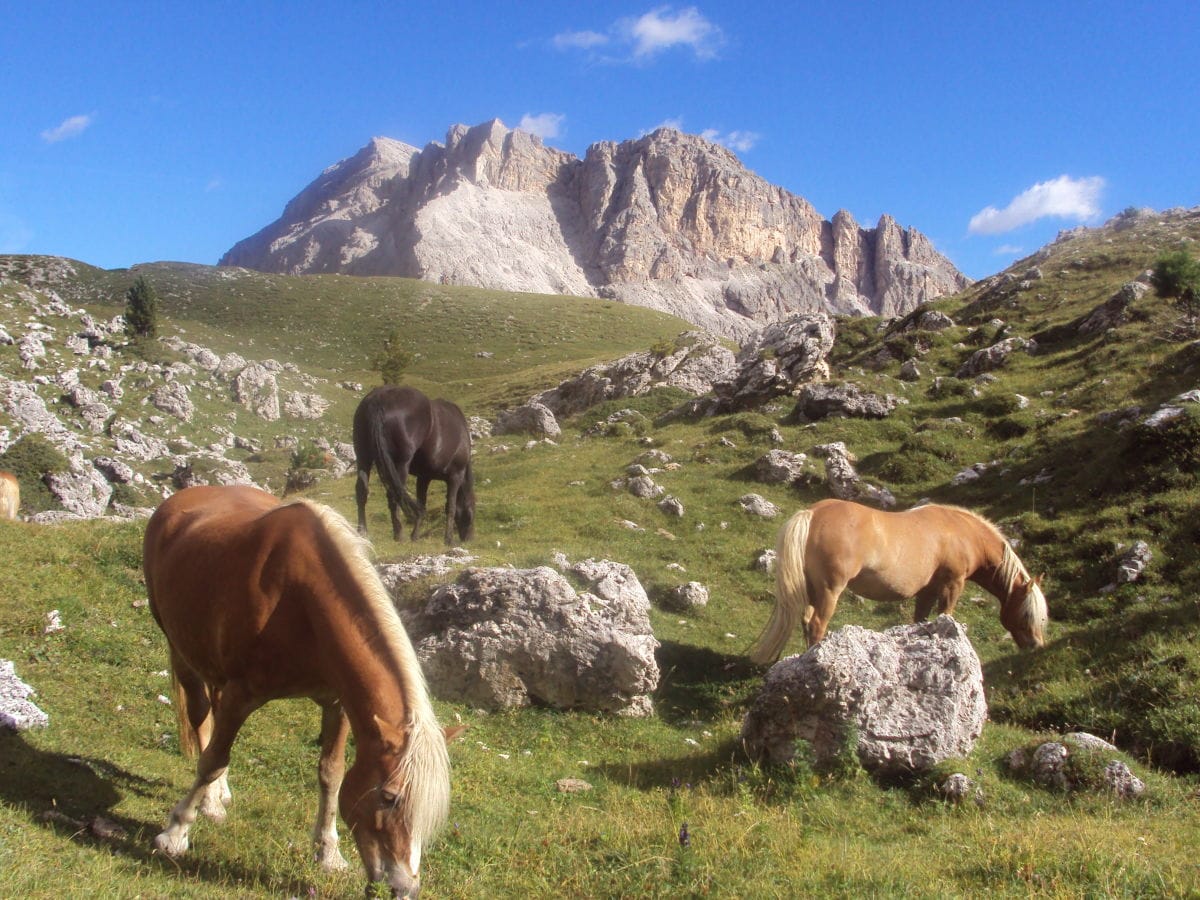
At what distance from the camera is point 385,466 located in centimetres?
1270

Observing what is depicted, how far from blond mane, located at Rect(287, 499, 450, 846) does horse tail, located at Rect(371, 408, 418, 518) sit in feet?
26.2

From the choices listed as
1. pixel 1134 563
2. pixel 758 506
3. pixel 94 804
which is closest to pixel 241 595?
pixel 94 804

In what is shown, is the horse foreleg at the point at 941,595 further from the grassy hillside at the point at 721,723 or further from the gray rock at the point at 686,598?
the gray rock at the point at 686,598

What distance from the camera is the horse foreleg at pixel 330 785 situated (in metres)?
4.77

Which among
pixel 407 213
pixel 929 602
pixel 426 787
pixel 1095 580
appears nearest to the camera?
pixel 426 787

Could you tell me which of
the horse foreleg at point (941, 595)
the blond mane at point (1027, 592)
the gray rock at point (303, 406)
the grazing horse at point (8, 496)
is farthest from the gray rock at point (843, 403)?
the gray rock at point (303, 406)

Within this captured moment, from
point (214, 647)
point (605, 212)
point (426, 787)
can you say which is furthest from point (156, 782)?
point (605, 212)

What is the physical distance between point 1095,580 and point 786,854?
9.74 meters

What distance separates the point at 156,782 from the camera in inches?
234

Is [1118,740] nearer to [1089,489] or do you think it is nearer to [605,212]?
[1089,489]

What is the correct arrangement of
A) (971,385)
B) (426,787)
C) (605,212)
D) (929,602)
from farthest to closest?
(605,212), (971,385), (929,602), (426,787)

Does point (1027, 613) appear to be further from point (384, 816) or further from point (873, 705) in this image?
point (384, 816)

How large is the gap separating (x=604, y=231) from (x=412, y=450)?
171234mm

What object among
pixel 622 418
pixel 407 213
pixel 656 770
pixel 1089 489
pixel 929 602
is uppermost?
pixel 407 213
